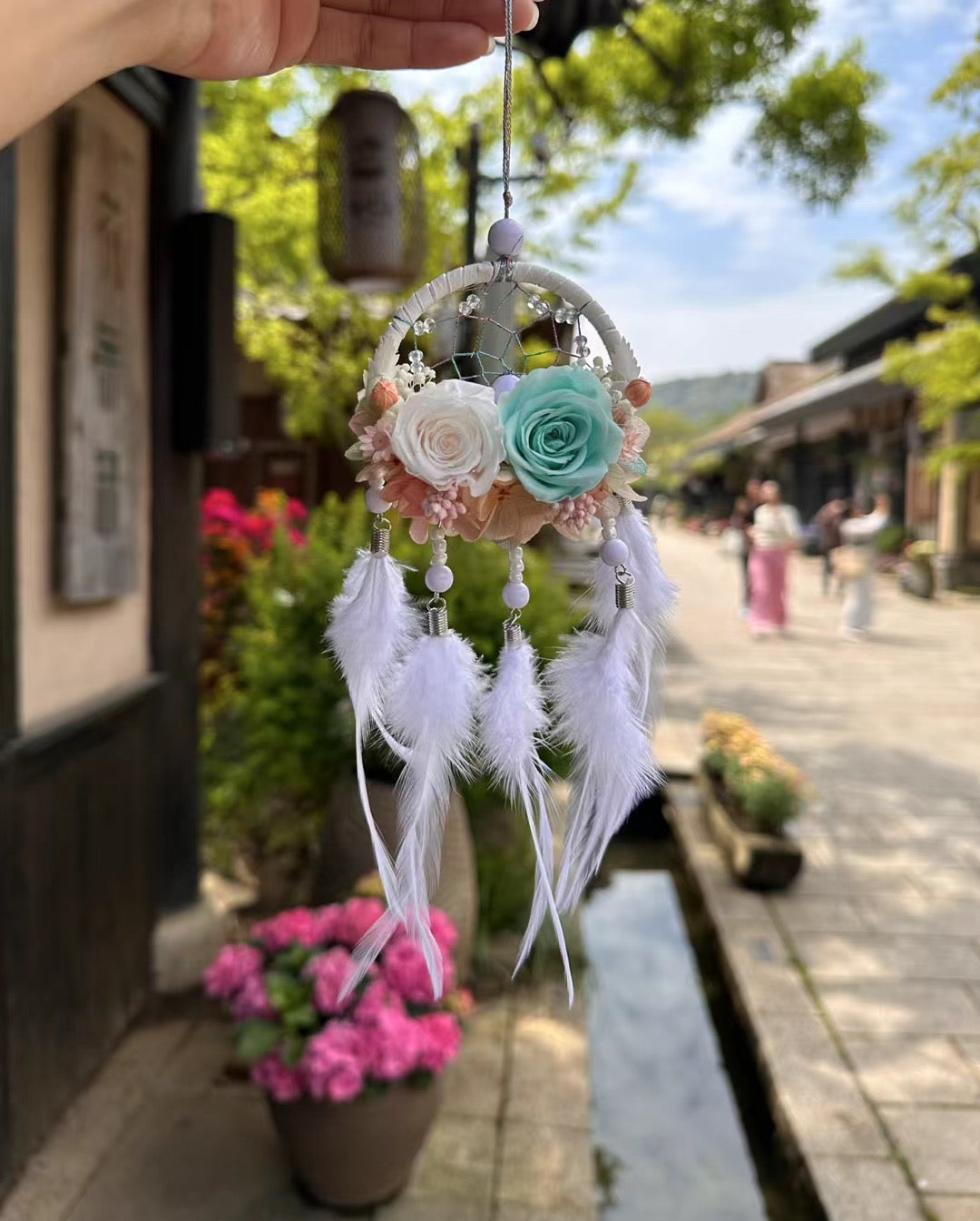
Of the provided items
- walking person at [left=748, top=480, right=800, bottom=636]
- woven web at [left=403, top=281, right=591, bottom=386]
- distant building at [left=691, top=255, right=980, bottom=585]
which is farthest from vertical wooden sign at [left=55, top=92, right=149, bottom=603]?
distant building at [left=691, top=255, right=980, bottom=585]

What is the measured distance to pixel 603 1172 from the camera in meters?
3.30

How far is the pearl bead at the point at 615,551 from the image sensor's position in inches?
44.8

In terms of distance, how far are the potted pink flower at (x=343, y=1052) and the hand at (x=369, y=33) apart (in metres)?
2.09

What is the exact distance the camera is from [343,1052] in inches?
99.4

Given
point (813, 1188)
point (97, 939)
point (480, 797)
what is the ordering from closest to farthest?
point (813, 1188), point (97, 939), point (480, 797)

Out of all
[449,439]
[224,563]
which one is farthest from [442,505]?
[224,563]

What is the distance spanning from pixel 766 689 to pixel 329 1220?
312 inches

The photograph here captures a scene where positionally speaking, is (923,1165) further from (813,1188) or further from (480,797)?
(480,797)

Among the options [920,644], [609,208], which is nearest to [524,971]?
[609,208]

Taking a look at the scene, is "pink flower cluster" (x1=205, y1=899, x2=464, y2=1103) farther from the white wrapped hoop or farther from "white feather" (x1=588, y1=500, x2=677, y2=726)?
the white wrapped hoop

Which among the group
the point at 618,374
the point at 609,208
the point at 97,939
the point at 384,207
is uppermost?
the point at 609,208

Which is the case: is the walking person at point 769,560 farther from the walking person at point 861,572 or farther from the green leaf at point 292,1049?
the green leaf at point 292,1049

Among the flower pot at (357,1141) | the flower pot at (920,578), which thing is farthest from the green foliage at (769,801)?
the flower pot at (920,578)

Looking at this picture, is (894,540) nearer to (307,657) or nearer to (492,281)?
(307,657)
